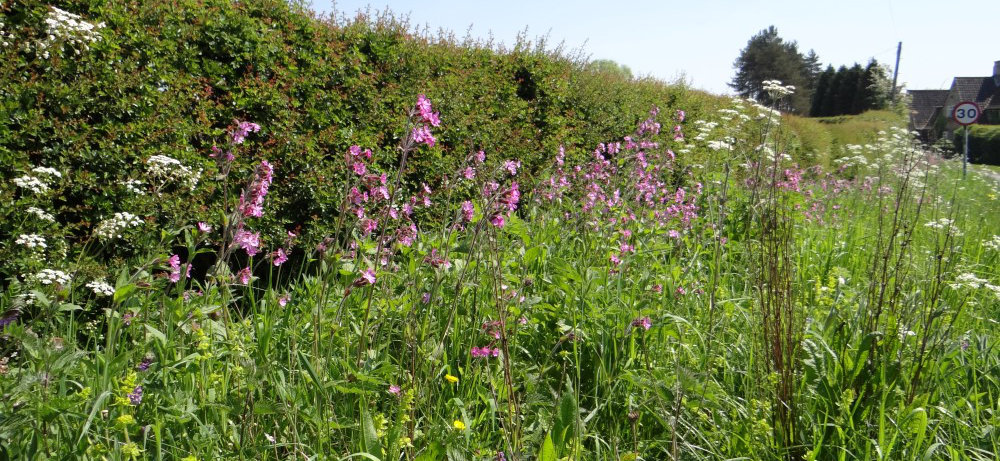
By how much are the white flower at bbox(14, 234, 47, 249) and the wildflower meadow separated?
0.03m

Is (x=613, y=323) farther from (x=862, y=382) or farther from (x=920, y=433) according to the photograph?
(x=920, y=433)

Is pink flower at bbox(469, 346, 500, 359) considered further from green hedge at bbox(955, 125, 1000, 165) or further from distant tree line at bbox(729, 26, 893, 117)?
green hedge at bbox(955, 125, 1000, 165)

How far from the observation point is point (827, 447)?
7.20 ft

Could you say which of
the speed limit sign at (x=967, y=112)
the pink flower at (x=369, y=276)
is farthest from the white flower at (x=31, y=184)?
the speed limit sign at (x=967, y=112)

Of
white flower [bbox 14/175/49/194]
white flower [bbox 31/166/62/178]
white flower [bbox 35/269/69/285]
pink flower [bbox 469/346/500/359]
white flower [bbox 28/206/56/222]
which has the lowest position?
pink flower [bbox 469/346/500/359]

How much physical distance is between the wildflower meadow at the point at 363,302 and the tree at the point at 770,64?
55069 millimetres

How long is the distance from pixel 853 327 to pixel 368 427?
2062 millimetres

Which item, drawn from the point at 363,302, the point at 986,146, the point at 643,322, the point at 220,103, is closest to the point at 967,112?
the point at 643,322

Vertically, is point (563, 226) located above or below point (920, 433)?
above

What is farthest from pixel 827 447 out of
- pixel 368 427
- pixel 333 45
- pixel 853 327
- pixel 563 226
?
pixel 333 45

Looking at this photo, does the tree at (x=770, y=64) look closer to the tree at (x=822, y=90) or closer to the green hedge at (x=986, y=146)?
the tree at (x=822, y=90)

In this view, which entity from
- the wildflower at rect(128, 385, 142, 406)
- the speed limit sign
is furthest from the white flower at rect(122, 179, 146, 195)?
the speed limit sign

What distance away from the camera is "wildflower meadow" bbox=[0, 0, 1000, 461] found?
190cm

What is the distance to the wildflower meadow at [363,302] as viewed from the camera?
6.22 feet
